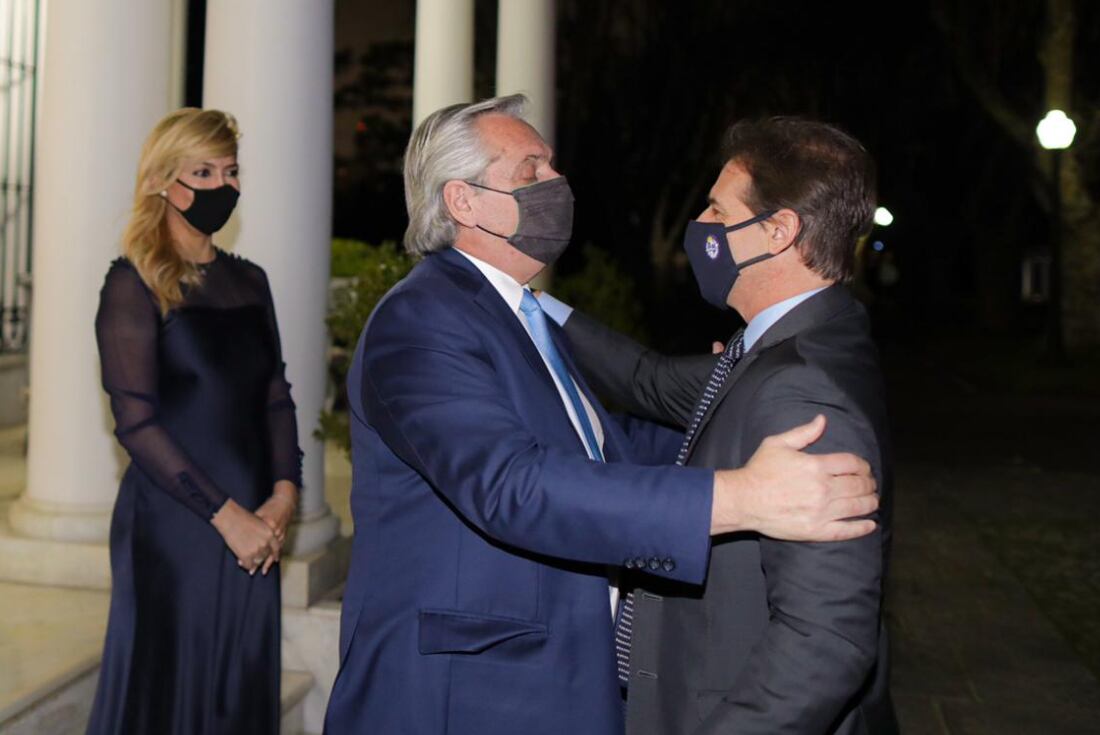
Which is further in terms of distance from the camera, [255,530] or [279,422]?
[279,422]

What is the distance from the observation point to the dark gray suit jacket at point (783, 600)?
1997 millimetres

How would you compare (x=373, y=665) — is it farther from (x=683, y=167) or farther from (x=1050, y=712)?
(x=683, y=167)

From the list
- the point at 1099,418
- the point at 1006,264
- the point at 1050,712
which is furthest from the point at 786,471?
the point at 1006,264

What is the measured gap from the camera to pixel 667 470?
6.61 feet

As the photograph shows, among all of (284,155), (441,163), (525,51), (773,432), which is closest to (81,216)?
(284,155)

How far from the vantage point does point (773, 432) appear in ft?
6.83

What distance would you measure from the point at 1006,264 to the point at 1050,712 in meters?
30.3

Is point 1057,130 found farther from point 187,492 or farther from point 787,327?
point 787,327

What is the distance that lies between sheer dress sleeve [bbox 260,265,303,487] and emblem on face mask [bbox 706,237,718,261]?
1.69 meters

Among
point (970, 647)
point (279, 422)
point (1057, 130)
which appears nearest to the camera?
point (279, 422)

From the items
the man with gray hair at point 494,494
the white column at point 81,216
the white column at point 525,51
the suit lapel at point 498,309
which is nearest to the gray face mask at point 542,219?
the man with gray hair at point 494,494

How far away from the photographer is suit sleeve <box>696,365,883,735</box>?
1988 millimetres

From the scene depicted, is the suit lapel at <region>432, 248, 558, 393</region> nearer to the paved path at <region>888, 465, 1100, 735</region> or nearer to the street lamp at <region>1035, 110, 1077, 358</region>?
the paved path at <region>888, 465, 1100, 735</region>

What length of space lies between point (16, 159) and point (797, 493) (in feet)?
30.6
